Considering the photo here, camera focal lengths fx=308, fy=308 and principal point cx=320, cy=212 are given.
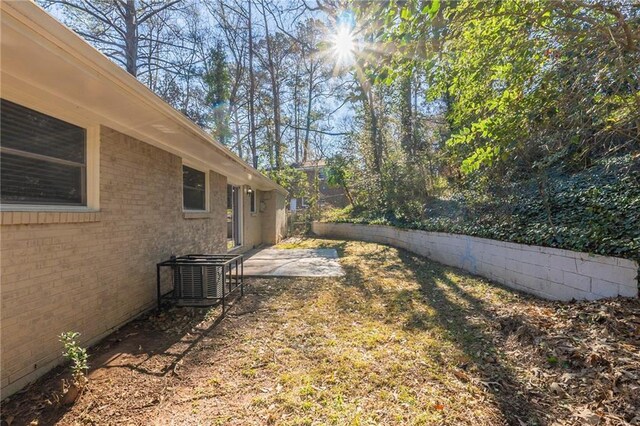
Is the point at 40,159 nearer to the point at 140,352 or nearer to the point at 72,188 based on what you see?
the point at 72,188

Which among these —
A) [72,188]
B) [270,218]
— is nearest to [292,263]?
[270,218]

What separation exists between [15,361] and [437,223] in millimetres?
8402

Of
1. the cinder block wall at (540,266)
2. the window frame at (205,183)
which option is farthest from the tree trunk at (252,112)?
the cinder block wall at (540,266)

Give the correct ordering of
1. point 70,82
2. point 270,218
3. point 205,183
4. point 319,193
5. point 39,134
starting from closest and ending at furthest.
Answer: point 70,82, point 39,134, point 205,183, point 270,218, point 319,193

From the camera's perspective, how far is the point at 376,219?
13016 mm

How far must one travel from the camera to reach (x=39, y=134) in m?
2.90

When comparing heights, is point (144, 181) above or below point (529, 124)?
below

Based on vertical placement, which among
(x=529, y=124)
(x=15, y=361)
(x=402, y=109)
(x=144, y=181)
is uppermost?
(x=402, y=109)

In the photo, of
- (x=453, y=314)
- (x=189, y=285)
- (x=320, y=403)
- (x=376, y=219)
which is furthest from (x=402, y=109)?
(x=320, y=403)

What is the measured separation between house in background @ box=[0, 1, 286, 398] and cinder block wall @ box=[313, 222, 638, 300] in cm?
552

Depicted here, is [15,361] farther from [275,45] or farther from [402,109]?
[275,45]

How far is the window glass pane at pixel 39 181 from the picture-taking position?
8.70ft

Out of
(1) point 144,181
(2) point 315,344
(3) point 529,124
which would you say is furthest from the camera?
(1) point 144,181

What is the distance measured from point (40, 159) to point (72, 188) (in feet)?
1.43
